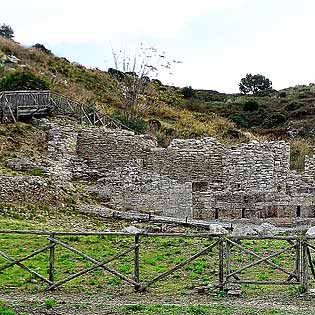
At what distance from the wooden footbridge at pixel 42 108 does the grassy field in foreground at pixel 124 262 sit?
35.7 ft

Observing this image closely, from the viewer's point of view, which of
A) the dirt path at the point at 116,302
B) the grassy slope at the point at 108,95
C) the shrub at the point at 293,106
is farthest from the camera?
the shrub at the point at 293,106

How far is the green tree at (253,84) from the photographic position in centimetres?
8725

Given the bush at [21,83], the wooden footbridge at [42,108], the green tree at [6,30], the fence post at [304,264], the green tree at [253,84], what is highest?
the green tree at [6,30]

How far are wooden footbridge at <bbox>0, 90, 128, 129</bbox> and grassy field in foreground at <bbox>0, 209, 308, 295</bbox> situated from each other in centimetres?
1088

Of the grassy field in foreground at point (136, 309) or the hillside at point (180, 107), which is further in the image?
the hillside at point (180, 107)

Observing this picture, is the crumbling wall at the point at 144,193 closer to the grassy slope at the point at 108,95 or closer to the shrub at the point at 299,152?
the shrub at the point at 299,152

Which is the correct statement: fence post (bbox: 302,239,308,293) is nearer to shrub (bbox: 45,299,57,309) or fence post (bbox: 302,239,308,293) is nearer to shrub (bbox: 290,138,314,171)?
shrub (bbox: 45,299,57,309)

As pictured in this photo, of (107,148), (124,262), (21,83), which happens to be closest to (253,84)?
(21,83)

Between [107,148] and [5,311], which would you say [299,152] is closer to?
[107,148]

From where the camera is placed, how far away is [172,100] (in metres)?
66.2

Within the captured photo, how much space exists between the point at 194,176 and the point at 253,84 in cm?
5457

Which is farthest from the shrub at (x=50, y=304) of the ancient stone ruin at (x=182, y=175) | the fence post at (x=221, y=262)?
the ancient stone ruin at (x=182, y=175)

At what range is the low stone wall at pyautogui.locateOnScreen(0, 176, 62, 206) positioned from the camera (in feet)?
86.9

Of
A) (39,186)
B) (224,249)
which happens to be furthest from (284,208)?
(224,249)
